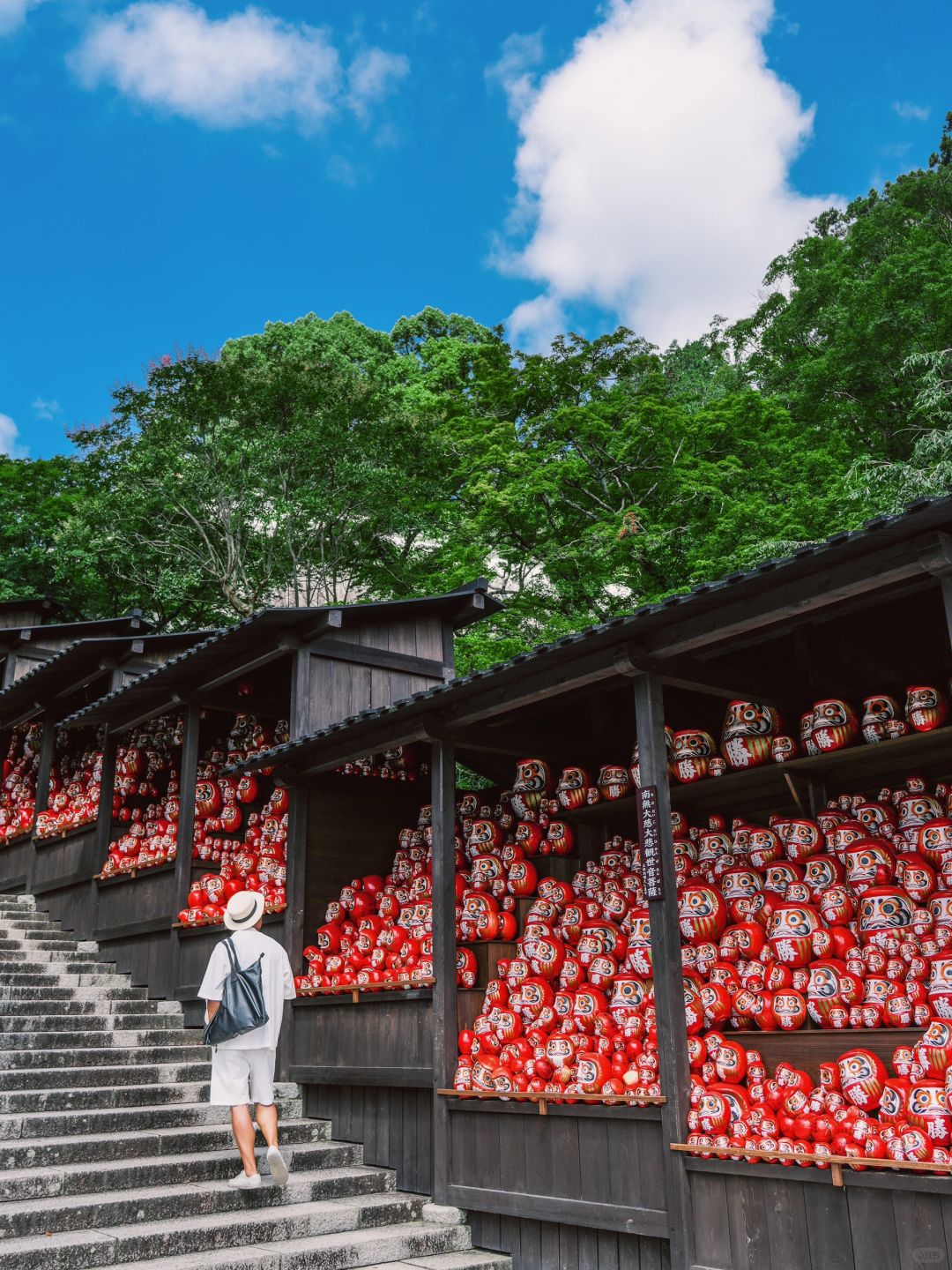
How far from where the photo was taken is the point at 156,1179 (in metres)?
7.28

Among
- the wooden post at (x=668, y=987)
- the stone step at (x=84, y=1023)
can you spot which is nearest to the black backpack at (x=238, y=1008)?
the wooden post at (x=668, y=987)

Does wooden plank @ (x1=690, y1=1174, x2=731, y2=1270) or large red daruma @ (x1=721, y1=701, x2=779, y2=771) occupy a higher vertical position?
large red daruma @ (x1=721, y1=701, x2=779, y2=771)

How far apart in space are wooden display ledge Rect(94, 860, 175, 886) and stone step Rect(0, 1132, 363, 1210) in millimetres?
3912

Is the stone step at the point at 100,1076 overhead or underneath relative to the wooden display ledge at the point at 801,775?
underneath

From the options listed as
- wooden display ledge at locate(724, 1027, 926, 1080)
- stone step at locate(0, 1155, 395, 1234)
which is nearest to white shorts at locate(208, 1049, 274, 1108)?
stone step at locate(0, 1155, 395, 1234)

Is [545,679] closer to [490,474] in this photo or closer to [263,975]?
[263,975]

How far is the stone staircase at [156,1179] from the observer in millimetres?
6340

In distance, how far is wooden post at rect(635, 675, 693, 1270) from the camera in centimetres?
586

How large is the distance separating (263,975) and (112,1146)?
1637mm

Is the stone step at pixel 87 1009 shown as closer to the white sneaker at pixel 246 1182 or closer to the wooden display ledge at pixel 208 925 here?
the wooden display ledge at pixel 208 925

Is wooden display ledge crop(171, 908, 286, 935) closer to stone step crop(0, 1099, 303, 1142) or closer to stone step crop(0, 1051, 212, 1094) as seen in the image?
stone step crop(0, 1051, 212, 1094)

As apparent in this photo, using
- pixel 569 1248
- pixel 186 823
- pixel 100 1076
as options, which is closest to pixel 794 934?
pixel 569 1248

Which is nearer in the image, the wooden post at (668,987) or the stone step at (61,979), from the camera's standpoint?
the wooden post at (668,987)

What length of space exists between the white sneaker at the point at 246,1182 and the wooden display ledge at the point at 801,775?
3806 millimetres
